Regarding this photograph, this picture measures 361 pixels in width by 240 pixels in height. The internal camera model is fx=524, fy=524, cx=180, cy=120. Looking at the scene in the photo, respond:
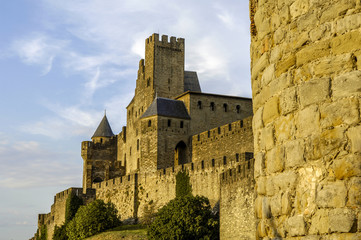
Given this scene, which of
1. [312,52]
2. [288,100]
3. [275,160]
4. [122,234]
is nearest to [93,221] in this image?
[122,234]

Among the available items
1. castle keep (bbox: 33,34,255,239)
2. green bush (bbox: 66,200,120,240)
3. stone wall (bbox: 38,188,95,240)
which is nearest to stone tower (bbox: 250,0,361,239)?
castle keep (bbox: 33,34,255,239)

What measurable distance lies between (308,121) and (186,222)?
18935 mm

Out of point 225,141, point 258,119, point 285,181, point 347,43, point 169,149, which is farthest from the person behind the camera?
point 169,149

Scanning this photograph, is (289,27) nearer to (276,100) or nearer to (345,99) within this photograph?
(276,100)

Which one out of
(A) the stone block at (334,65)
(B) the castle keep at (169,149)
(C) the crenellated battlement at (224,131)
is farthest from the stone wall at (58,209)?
(A) the stone block at (334,65)

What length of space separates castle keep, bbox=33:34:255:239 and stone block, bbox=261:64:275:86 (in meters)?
15.5

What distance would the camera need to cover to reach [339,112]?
4.33m

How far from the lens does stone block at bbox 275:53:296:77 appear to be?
4871 mm

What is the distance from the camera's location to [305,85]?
15.2 ft

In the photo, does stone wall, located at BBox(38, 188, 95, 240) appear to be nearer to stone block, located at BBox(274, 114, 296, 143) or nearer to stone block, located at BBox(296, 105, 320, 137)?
stone block, located at BBox(274, 114, 296, 143)

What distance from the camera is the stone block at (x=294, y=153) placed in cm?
460

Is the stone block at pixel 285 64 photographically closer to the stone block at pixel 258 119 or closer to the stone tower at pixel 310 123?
the stone tower at pixel 310 123

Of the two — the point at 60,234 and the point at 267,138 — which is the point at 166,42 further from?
the point at 267,138

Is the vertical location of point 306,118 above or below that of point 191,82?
below
